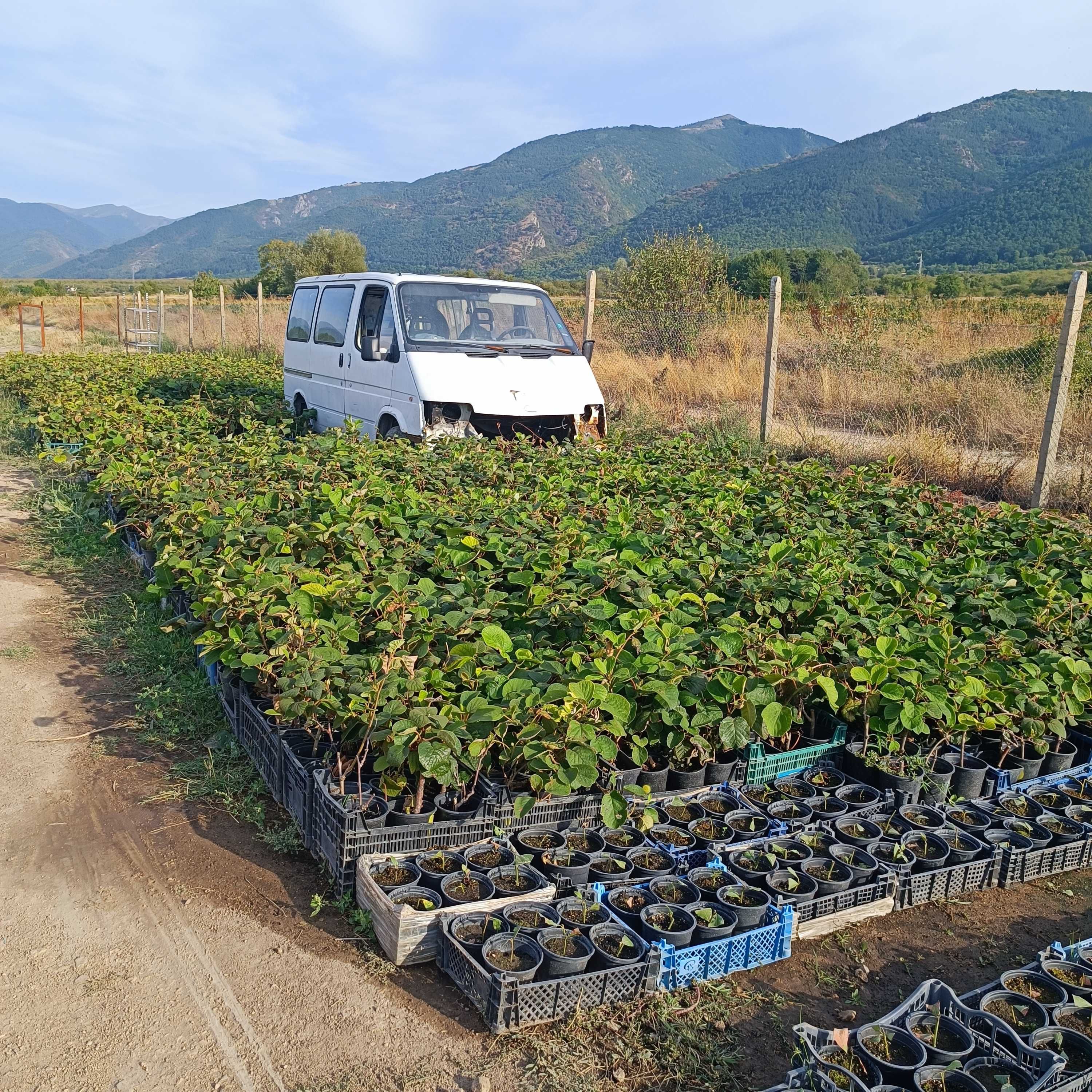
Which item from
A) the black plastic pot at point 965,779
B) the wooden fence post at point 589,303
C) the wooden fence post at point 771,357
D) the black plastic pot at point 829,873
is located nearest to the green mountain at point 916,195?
the wooden fence post at point 589,303

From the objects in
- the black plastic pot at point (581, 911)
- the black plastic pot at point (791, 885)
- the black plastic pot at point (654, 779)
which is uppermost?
the black plastic pot at point (654, 779)

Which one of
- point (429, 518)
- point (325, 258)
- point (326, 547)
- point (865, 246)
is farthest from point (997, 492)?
point (865, 246)

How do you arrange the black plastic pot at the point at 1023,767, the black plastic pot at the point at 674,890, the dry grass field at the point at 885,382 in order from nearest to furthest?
the black plastic pot at the point at 674,890 → the black plastic pot at the point at 1023,767 → the dry grass field at the point at 885,382

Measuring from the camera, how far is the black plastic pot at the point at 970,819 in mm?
3602

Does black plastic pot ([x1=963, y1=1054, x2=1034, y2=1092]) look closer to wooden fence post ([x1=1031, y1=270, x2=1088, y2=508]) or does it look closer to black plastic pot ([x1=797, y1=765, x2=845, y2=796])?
black plastic pot ([x1=797, y1=765, x2=845, y2=796])

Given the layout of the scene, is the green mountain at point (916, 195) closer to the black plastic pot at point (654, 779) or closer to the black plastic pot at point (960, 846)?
the black plastic pot at point (960, 846)

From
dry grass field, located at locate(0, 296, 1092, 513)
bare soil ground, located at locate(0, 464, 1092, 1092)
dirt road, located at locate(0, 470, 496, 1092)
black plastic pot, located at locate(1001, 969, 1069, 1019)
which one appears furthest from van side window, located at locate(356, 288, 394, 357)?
black plastic pot, located at locate(1001, 969, 1069, 1019)

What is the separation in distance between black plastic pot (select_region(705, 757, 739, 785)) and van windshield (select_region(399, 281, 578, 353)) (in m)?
5.41

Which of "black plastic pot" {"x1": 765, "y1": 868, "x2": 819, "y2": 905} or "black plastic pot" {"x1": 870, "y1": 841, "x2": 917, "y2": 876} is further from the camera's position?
"black plastic pot" {"x1": 870, "y1": 841, "x2": 917, "y2": 876}

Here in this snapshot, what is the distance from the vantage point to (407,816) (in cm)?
323

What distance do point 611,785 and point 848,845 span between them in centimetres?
88

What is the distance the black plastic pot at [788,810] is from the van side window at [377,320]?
19.6ft

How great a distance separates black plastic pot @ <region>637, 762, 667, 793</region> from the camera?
365cm

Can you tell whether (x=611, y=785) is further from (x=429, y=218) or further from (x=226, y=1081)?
(x=429, y=218)
